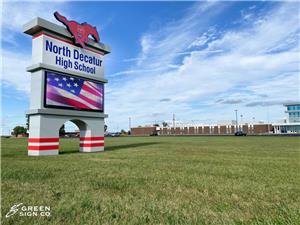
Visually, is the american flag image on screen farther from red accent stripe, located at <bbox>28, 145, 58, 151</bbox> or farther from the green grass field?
the green grass field

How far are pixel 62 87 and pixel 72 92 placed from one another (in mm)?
818

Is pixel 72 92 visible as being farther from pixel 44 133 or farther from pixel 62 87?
pixel 44 133

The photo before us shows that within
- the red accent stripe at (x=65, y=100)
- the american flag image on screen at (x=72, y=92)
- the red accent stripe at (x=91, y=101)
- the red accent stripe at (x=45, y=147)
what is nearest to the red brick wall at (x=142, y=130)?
the red accent stripe at (x=91, y=101)

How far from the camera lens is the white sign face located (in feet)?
47.4

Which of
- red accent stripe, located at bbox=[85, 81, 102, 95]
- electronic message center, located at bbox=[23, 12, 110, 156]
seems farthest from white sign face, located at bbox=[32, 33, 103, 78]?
red accent stripe, located at bbox=[85, 81, 102, 95]

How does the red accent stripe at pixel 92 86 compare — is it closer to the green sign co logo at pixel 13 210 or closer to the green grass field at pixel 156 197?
the green grass field at pixel 156 197

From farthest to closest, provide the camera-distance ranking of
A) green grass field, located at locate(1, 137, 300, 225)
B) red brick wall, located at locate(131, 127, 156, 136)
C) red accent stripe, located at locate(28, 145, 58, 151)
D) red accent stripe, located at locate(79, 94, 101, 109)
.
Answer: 1. red brick wall, located at locate(131, 127, 156, 136)
2. red accent stripe, located at locate(79, 94, 101, 109)
3. red accent stripe, located at locate(28, 145, 58, 151)
4. green grass field, located at locate(1, 137, 300, 225)

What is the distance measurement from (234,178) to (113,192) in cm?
373

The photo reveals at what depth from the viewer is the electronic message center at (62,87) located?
552 inches

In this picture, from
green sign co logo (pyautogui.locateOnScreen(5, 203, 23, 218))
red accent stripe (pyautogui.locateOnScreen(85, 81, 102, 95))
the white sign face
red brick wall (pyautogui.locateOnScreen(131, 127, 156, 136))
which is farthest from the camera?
red brick wall (pyautogui.locateOnScreen(131, 127, 156, 136))

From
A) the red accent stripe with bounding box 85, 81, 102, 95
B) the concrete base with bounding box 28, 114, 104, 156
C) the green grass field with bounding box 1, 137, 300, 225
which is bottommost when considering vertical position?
the green grass field with bounding box 1, 137, 300, 225

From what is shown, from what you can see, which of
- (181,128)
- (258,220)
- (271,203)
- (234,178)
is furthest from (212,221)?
(181,128)

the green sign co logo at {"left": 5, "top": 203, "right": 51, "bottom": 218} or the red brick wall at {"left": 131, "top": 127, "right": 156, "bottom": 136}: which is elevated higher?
the red brick wall at {"left": 131, "top": 127, "right": 156, "bottom": 136}

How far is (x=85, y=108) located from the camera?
1666cm
